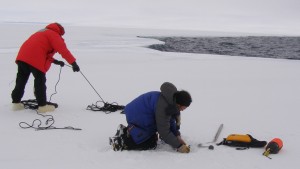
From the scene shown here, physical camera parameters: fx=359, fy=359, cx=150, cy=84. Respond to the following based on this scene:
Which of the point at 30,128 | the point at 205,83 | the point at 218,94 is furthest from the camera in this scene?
the point at 205,83

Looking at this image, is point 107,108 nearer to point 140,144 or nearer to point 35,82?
point 35,82

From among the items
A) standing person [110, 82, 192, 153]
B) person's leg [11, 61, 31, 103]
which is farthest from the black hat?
person's leg [11, 61, 31, 103]

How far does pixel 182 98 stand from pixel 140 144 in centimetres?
68

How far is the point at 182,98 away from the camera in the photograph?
11.0 ft

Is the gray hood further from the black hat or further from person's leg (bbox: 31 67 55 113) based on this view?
person's leg (bbox: 31 67 55 113)

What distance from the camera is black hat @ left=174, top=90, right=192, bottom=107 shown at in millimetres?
3352

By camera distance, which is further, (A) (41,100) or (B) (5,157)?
(A) (41,100)

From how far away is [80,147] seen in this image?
372cm

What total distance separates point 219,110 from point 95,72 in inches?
158

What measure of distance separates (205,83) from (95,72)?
8.87 ft

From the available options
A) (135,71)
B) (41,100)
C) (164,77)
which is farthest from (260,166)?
(135,71)

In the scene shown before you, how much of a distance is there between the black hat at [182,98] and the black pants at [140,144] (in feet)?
1.80

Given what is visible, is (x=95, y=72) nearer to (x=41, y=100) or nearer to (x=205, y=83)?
(x=205, y=83)

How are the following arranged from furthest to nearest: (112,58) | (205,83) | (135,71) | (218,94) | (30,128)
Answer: (112,58) < (135,71) < (205,83) < (218,94) < (30,128)
